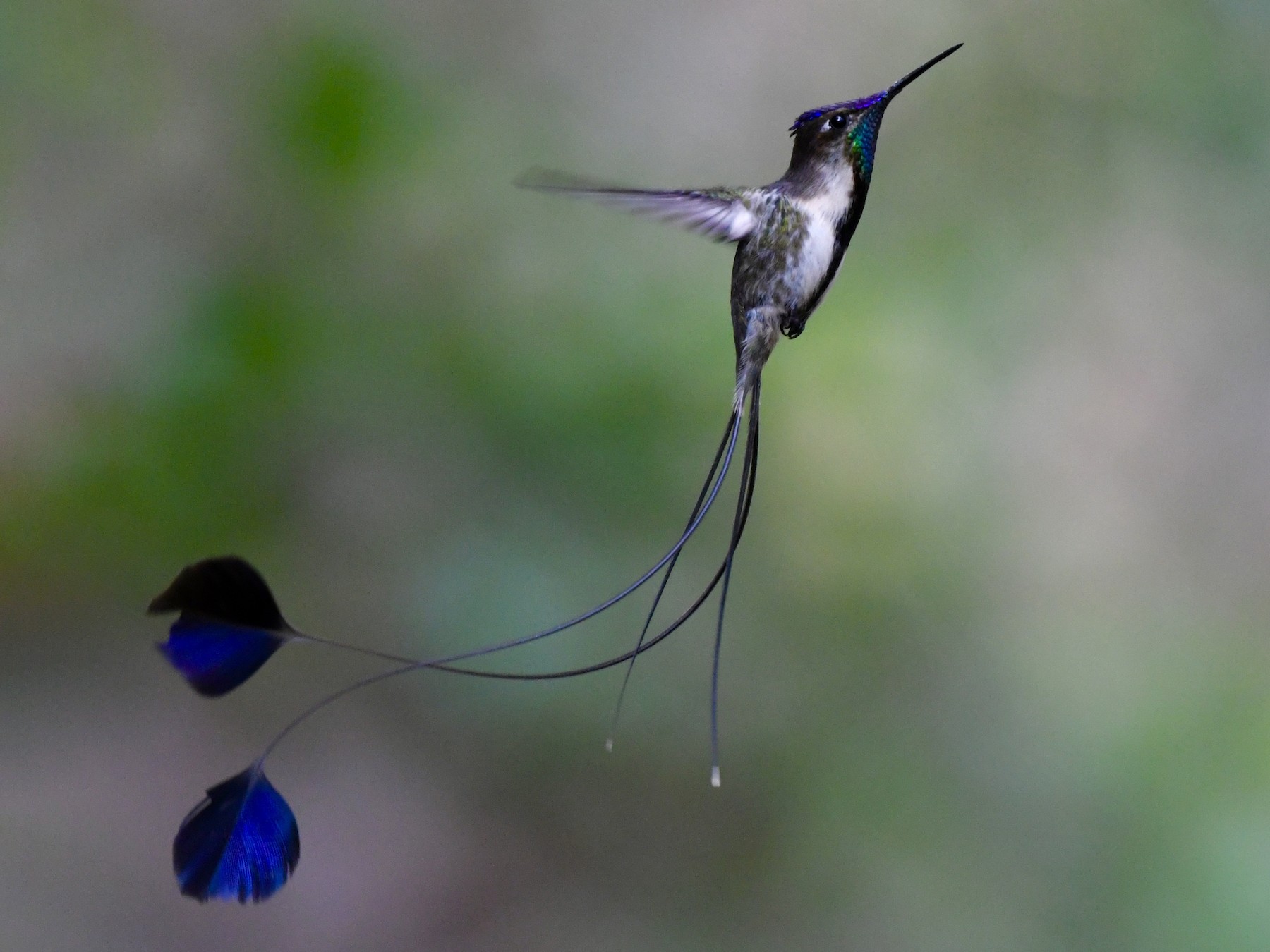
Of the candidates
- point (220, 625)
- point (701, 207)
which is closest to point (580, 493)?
point (701, 207)

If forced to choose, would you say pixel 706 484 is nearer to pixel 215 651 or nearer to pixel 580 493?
pixel 215 651

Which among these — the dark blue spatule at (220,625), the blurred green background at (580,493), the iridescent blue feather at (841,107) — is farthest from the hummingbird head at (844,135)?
the blurred green background at (580,493)

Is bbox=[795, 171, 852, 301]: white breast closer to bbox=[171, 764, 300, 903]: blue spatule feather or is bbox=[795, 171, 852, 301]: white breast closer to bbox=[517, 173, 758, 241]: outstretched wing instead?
bbox=[517, 173, 758, 241]: outstretched wing

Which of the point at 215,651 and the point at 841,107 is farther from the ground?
the point at 841,107

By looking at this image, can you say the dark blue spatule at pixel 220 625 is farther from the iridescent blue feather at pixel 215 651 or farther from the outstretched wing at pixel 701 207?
the outstretched wing at pixel 701 207

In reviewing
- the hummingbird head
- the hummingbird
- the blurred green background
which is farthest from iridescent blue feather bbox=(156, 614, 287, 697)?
the blurred green background

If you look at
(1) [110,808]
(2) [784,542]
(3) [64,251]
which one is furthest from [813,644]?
(3) [64,251]
